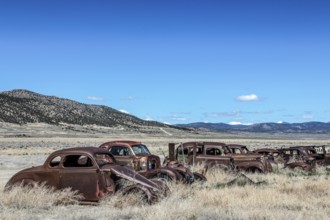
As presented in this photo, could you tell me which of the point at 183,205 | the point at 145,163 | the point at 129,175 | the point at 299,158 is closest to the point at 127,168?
the point at 129,175

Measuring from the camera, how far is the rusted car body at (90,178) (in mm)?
13100

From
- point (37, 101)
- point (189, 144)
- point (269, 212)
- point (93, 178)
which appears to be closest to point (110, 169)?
point (93, 178)

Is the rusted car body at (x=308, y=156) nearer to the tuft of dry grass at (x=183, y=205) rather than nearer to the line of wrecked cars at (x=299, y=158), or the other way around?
the line of wrecked cars at (x=299, y=158)

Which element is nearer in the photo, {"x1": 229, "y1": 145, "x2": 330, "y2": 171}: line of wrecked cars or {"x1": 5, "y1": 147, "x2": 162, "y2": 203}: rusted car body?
{"x1": 5, "y1": 147, "x2": 162, "y2": 203}: rusted car body

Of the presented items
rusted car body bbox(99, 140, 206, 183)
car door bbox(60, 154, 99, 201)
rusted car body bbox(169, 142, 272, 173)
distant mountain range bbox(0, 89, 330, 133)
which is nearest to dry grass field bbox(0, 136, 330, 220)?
car door bbox(60, 154, 99, 201)

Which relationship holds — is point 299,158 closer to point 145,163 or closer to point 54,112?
point 145,163

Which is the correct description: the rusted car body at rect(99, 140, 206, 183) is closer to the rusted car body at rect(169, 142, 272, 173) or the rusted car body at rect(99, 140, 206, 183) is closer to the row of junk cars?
the row of junk cars

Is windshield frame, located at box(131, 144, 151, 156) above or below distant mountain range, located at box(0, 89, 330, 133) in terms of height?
below

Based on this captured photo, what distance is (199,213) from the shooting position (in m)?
11.6

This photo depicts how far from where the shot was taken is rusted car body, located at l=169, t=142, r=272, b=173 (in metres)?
21.5

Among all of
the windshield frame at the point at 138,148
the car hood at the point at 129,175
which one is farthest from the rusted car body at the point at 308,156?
the car hood at the point at 129,175

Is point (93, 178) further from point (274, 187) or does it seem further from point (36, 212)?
point (274, 187)

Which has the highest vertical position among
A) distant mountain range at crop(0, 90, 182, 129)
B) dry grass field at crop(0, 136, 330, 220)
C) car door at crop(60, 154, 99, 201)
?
distant mountain range at crop(0, 90, 182, 129)

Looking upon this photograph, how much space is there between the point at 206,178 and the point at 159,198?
662 cm
